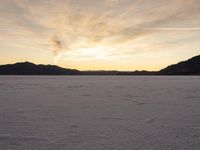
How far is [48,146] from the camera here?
11.5 feet

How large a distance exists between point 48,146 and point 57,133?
30.1 inches

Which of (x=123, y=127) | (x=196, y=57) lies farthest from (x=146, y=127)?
(x=196, y=57)

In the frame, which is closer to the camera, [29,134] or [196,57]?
[29,134]

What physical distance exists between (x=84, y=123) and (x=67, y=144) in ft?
4.96

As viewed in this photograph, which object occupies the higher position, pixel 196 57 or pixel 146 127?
pixel 196 57

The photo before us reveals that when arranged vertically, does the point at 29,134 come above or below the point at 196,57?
below

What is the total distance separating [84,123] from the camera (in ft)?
16.7

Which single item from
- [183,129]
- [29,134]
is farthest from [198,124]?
[29,134]

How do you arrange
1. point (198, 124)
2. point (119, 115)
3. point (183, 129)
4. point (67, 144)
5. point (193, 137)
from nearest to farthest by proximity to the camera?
1. point (67, 144)
2. point (193, 137)
3. point (183, 129)
4. point (198, 124)
5. point (119, 115)

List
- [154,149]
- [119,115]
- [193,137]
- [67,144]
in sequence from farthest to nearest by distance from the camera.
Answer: [119,115] → [193,137] → [67,144] → [154,149]

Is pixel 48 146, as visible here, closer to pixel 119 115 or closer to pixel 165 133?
pixel 165 133

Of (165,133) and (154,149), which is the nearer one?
(154,149)

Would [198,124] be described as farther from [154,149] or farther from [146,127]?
[154,149]

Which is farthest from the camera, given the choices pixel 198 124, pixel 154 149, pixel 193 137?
pixel 198 124
